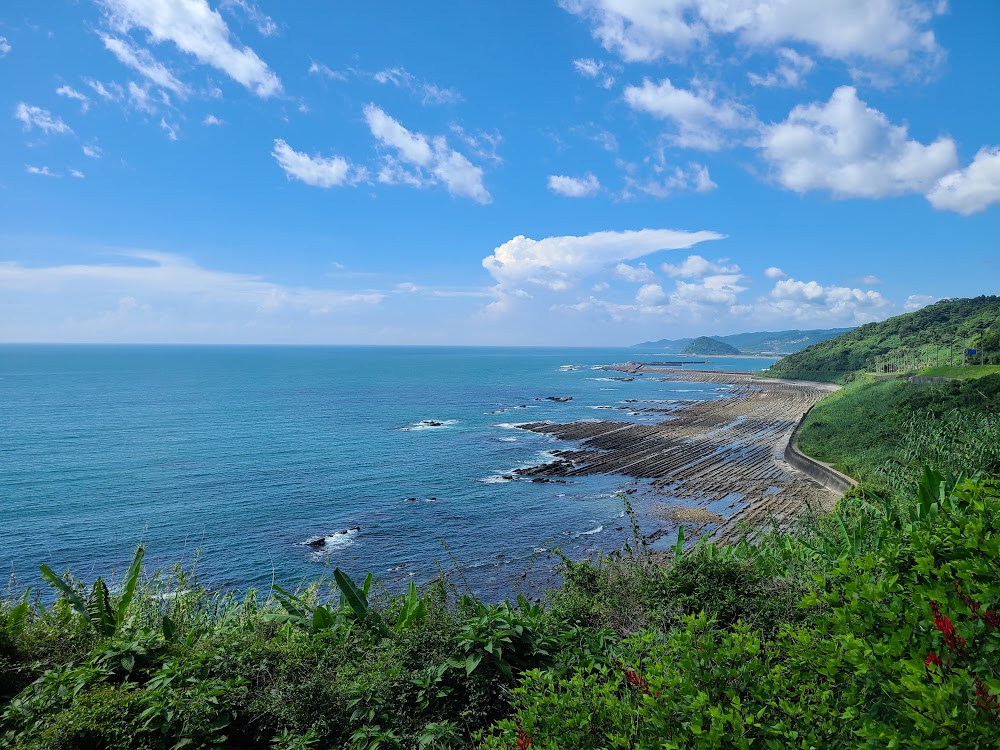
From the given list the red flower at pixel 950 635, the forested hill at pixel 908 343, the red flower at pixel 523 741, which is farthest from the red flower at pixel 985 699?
the forested hill at pixel 908 343

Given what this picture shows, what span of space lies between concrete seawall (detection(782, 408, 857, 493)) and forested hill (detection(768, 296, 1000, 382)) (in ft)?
164

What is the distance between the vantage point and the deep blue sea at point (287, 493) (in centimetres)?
2620

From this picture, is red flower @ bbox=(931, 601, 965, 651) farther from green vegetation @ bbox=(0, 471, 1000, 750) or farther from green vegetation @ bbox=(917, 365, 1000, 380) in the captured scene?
green vegetation @ bbox=(917, 365, 1000, 380)

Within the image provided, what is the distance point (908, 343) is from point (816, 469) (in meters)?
92.3

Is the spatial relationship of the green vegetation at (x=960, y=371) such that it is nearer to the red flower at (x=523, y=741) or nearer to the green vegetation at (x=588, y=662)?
the green vegetation at (x=588, y=662)

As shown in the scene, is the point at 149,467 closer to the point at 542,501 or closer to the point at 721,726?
the point at 542,501

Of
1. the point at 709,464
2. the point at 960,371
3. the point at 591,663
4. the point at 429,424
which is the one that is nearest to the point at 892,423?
the point at 709,464

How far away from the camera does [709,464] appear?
46062 mm

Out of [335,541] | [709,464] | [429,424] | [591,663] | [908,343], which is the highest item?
[908,343]

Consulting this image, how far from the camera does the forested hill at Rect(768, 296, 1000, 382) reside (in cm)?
8981

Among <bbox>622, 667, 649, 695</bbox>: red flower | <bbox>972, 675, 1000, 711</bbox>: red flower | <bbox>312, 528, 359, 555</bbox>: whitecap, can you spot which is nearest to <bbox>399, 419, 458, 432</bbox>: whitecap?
Answer: <bbox>312, 528, 359, 555</bbox>: whitecap

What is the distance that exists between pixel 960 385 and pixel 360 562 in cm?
4769

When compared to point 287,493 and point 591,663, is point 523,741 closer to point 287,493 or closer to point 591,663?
point 591,663

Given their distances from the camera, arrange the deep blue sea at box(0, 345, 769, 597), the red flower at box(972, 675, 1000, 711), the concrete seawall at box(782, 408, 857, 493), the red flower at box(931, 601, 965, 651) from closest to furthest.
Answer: the red flower at box(972, 675, 1000, 711) → the red flower at box(931, 601, 965, 651) → the deep blue sea at box(0, 345, 769, 597) → the concrete seawall at box(782, 408, 857, 493)
